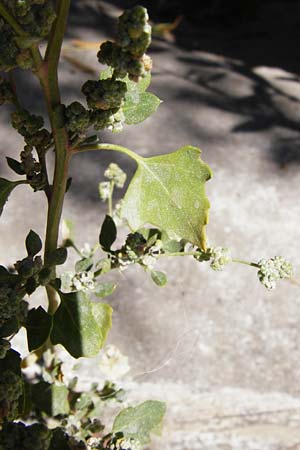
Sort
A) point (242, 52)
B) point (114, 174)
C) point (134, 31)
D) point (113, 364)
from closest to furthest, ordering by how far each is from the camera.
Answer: point (134, 31)
point (114, 174)
point (113, 364)
point (242, 52)

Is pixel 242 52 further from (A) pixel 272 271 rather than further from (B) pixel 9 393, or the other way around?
(B) pixel 9 393

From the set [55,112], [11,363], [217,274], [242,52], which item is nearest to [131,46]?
[55,112]

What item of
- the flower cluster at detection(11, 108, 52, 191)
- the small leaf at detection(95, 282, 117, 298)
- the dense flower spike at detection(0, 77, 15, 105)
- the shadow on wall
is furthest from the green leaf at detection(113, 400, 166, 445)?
the shadow on wall

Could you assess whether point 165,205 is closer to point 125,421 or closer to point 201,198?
point 201,198

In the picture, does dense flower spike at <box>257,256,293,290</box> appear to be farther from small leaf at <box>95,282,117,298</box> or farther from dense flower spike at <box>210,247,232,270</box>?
small leaf at <box>95,282,117,298</box>

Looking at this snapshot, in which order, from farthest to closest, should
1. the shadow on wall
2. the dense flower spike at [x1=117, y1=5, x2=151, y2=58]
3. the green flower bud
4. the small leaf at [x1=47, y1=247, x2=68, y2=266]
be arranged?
the shadow on wall, the green flower bud, the small leaf at [x1=47, y1=247, x2=68, y2=266], the dense flower spike at [x1=117, y1=5, x2=151, y2=58]

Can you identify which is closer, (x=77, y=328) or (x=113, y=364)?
(x=77, y=328)

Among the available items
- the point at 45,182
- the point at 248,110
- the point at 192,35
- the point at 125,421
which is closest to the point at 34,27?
the point at 45,182
